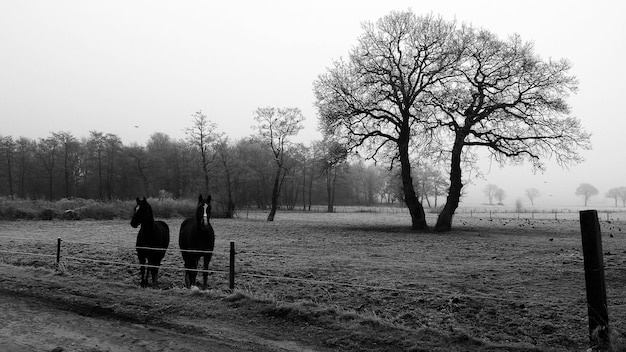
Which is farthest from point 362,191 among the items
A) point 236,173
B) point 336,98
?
point 336,98

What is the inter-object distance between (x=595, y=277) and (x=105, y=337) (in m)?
6.45

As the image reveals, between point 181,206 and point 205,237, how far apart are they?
39.1m

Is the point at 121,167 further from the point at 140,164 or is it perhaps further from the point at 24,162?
the point at 24,162

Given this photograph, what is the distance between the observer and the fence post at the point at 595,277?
204 inches

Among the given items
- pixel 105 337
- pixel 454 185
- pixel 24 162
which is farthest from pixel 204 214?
pixel 24 162

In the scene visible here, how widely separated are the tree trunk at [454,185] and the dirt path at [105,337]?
90.5ft

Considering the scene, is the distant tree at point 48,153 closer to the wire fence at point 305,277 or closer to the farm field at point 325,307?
the wire fence at point 305,277

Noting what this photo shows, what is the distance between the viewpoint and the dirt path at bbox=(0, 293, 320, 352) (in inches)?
225

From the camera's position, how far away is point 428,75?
31.9m

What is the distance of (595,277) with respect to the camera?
5238 millimetres

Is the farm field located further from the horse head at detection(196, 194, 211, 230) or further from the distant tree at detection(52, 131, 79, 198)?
the distant tree at detection(52, 131, 79, 198)

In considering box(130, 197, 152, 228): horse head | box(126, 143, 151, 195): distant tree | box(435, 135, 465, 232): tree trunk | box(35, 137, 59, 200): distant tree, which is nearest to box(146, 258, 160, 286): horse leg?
box(130, 197, 152, 228): horse head

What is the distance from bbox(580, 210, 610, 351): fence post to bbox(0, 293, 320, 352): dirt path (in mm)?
3553

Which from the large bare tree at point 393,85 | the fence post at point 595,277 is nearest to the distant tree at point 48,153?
the large bare tree at point 393,85
